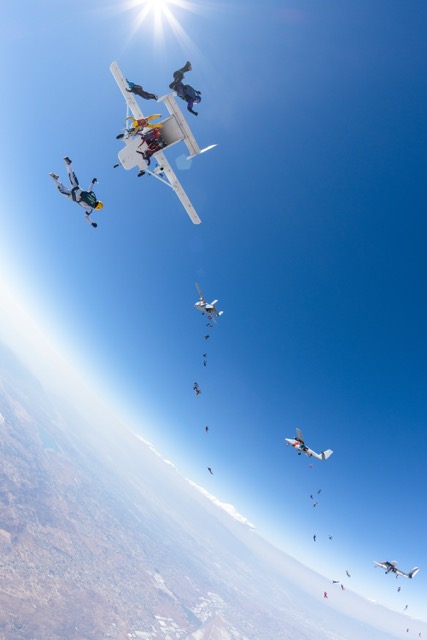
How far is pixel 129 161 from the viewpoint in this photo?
1708 cm

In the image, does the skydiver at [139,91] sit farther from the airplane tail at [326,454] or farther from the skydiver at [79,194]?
the airplane tail at [326,454]

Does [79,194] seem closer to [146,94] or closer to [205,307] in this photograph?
[146,94]

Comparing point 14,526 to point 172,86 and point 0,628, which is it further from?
point 172,86

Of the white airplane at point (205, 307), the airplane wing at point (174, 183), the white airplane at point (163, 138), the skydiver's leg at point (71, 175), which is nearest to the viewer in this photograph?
the skydiver's leg at point (71, 175)

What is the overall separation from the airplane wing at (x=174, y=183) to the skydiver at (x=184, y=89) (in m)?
3.07

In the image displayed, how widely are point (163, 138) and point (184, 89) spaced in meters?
2.62

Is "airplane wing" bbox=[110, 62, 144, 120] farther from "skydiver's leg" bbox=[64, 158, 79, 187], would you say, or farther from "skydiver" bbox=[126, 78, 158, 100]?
"skydiver's leg" bbox=[64, 158, 79, 187]

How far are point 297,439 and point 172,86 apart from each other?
107 feet

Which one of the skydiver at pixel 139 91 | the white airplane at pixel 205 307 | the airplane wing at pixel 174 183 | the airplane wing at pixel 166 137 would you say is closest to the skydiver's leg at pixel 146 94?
the skydiver at pixel 139 91

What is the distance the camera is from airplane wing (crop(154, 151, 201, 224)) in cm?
1738

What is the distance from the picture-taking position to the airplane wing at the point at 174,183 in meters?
17.4

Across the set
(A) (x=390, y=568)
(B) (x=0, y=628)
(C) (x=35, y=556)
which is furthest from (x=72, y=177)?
(C) (x=35, y=556)

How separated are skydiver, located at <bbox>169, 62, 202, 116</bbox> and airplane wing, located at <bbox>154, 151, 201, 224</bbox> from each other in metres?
3.07

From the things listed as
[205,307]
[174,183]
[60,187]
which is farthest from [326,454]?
[60,187]
